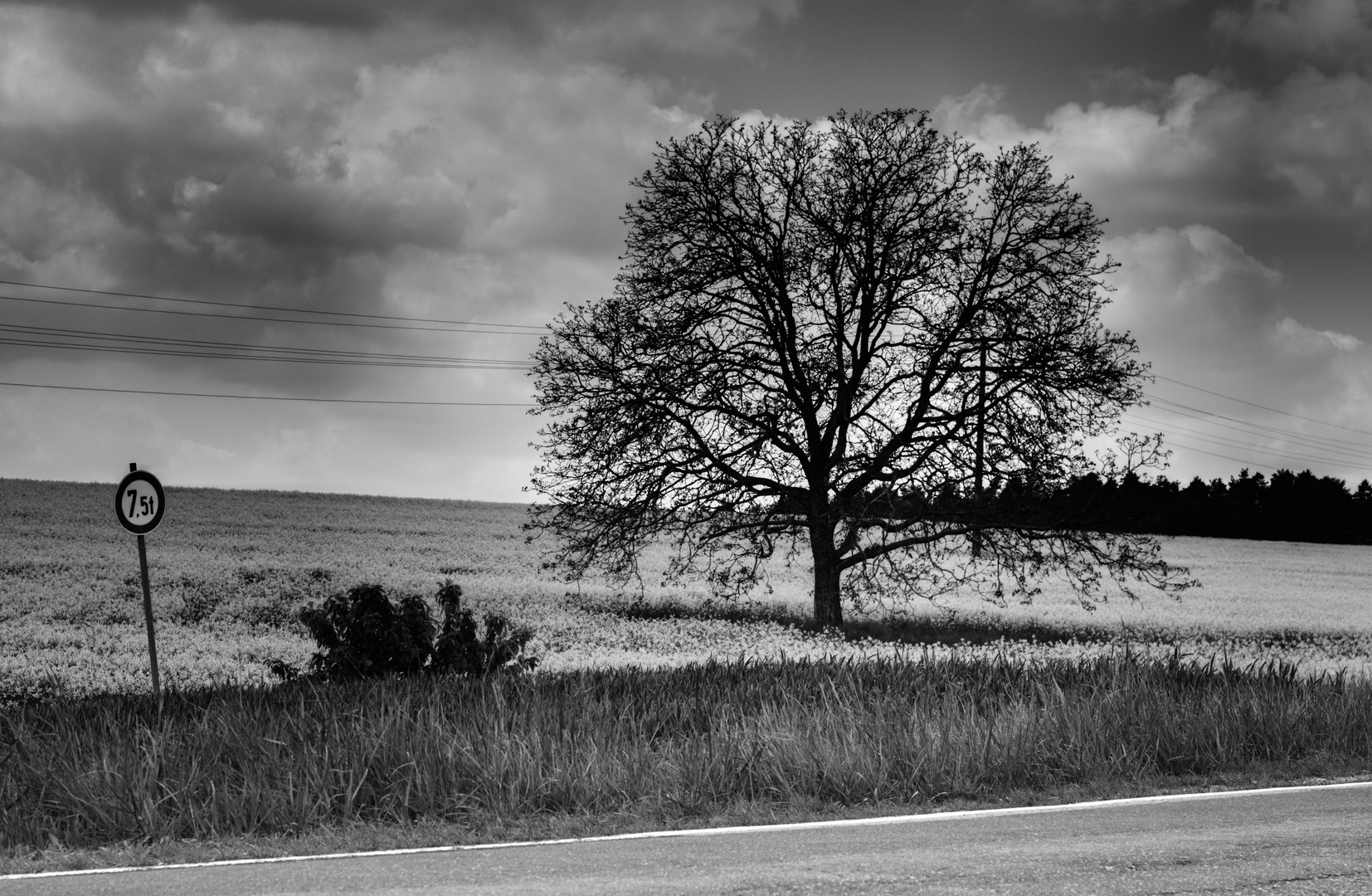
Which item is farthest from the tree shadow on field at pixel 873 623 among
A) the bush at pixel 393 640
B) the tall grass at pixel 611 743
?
the tall grass at pixel 611 743

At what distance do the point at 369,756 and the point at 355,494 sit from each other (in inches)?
2355

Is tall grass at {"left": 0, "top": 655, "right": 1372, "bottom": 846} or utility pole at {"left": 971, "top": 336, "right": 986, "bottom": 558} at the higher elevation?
utility pole at {"left": 971, "top": 336, "right": 986, "bottom": 558}

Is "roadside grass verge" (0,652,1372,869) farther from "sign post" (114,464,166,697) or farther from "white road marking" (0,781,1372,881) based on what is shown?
"sign post" (114,464,166,697)

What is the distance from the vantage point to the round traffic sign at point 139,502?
48.7ft

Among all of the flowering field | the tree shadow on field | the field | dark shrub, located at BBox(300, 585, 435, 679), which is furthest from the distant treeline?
dark shrub, located at BBox(300, 585, 435, 679)

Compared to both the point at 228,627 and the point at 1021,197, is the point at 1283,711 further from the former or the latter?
the point at 228,627

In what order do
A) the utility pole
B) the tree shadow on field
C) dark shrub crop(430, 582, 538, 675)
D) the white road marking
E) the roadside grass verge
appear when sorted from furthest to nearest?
the tree shadow on field < the utility pole < dark shrub crop(430, 582, 538, 675) < the roadside grass verge < the white road marking

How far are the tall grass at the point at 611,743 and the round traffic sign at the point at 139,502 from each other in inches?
117

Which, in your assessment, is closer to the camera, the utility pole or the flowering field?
the flowering field

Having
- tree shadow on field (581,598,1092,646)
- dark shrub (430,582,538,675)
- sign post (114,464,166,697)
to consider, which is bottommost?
tree shadow on field (581,598,1092,646)

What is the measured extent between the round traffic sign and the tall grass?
2979 mm

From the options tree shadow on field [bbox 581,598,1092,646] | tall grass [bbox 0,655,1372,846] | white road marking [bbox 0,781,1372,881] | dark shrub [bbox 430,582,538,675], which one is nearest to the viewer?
white road marking [bbox 0,781,1372,881]

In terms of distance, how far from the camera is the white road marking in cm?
771

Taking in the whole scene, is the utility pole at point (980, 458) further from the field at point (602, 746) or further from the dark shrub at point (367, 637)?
the dark shrub at point (367, 637)
